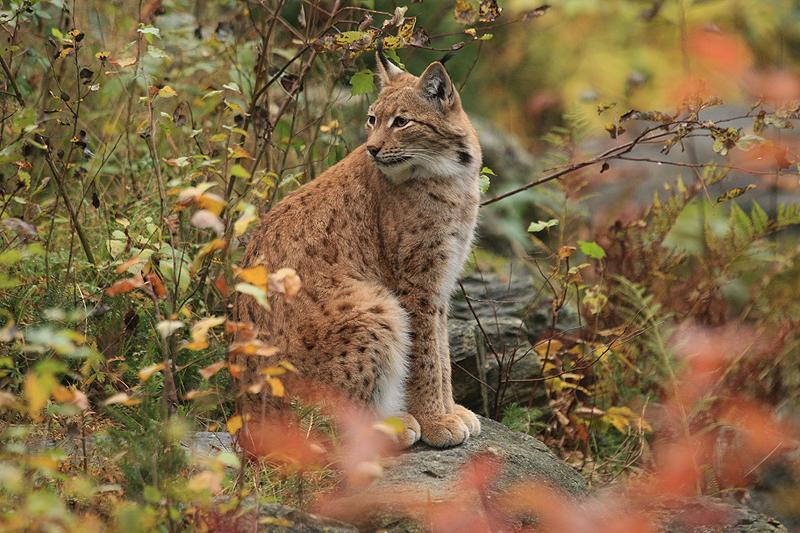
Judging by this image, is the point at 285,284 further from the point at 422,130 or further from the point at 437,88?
the point at 437,88

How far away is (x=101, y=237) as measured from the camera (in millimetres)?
6211

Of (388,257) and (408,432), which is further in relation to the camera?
(388,257)

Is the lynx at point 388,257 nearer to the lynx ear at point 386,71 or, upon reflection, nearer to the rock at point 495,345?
the lynx ear at point 386,71

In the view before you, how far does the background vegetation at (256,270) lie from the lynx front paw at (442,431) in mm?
592

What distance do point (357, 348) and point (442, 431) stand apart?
2.15 feet

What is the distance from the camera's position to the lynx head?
529 cm

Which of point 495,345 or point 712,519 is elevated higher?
point 495,345

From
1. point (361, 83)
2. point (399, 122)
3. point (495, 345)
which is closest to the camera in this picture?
point (399, 122)

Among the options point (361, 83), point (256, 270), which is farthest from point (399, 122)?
point (256, 270)

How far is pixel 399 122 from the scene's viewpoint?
5367mm

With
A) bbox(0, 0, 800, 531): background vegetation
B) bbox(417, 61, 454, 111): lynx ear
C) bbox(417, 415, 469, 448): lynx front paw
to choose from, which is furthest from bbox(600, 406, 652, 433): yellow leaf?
bbox(417, 61, 454, 111): lynx ear

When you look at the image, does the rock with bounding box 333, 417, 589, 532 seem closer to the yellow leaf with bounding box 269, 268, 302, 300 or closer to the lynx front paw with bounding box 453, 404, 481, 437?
the lynx front paw with bounding box 453, 404, 481, 437

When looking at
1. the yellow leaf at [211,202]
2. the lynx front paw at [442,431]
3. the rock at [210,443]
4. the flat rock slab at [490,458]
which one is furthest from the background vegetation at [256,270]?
the lynx front paw at [442,431]

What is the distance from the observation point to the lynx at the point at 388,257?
16.0 ft
